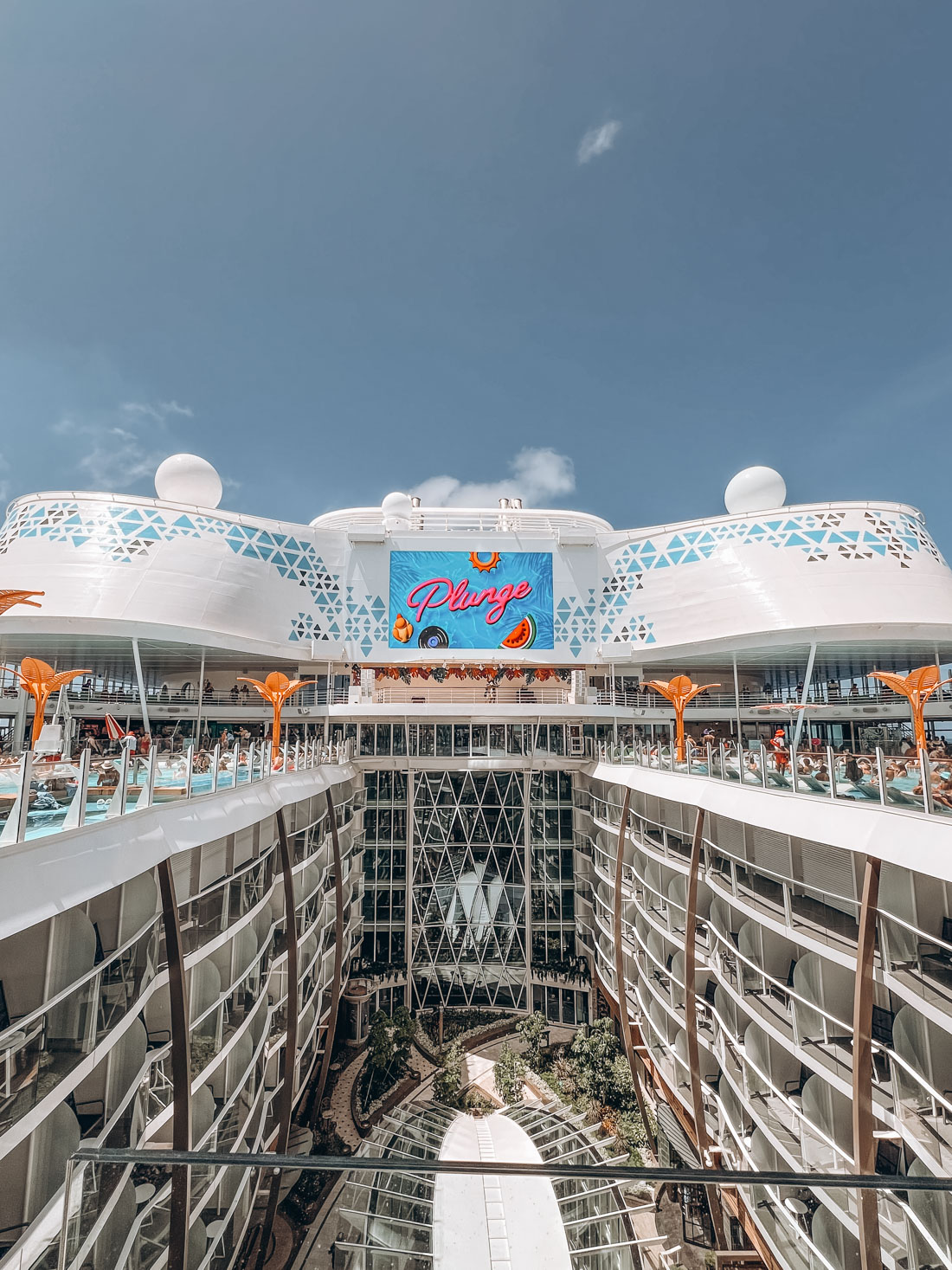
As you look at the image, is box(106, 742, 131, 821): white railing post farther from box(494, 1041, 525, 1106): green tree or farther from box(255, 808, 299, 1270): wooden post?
box(494, 1041, 525, 1106): green tree

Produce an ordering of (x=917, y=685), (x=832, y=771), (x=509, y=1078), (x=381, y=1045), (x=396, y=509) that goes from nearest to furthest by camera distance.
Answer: (x=832, y=771) → (x=917, y=685) → (x=509, y=1078) → (x=381, y=1045) → (x=396, y=509)

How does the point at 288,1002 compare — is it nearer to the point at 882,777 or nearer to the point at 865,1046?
the point at 865,1046

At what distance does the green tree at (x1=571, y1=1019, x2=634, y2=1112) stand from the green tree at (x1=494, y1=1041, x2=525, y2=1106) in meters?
1.86

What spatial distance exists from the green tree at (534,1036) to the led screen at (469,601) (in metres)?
15.2

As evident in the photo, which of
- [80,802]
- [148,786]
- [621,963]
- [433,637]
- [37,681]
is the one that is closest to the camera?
[80,802]

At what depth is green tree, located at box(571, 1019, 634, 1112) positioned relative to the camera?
65.7 ft

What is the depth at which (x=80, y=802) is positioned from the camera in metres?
6.83

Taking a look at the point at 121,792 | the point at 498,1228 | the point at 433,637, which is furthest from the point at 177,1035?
the point at 433,637

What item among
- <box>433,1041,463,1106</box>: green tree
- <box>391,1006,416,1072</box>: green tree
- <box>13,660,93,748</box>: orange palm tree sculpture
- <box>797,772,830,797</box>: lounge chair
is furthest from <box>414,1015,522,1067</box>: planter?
<box>797,772,830,797</box>: lounge chair

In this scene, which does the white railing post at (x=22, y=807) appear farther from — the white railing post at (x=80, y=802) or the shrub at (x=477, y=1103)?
the shrub at (x=477, y=1103)

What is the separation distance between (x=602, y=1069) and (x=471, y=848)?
9.40 metres

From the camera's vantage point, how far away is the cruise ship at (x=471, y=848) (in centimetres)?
784

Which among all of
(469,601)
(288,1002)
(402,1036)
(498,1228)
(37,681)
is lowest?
(402,1036)

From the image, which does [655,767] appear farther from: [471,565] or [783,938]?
[471,565]
